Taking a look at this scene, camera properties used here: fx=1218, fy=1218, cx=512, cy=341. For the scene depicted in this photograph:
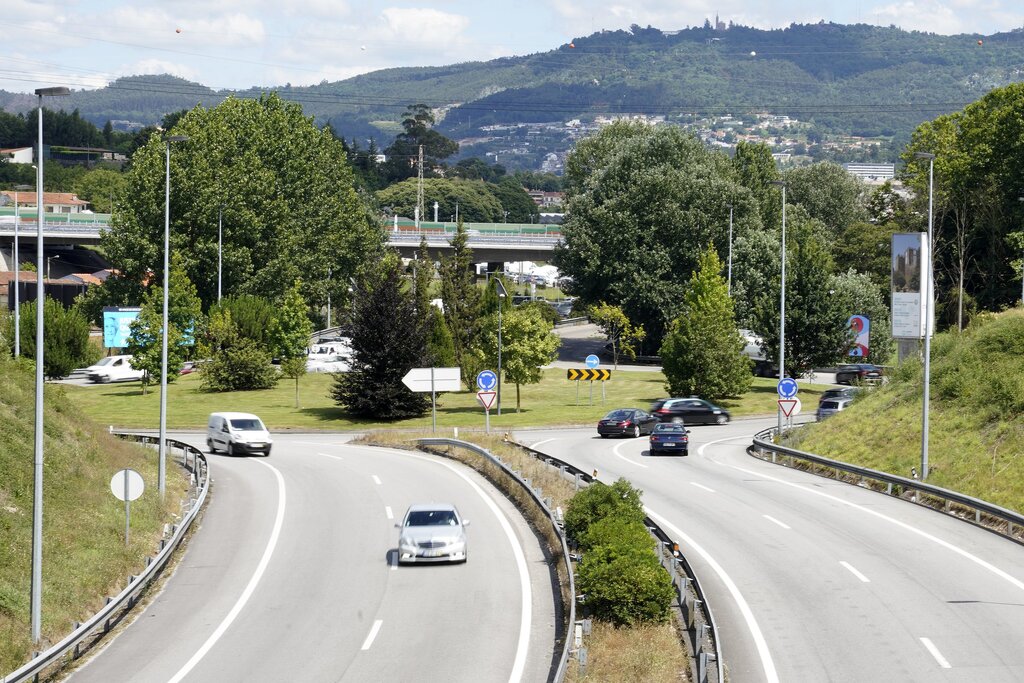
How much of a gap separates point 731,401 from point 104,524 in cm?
4604

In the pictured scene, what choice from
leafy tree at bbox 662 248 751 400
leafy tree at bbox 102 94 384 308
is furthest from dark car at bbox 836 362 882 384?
leafy tree at bbox 102 94 384 308

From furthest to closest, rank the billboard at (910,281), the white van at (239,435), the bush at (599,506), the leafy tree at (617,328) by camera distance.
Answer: the leafy tree at (617,328) → the white van at (239,435) → the billboard at (910,281) → the bush at (599,506)

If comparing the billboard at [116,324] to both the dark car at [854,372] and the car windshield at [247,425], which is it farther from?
the dark car at [854,372]

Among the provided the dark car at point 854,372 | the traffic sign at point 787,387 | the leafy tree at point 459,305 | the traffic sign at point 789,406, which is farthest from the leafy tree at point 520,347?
the traffic sign at point 789,406

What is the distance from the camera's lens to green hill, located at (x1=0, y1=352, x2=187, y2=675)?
76.9 ft

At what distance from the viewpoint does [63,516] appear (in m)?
29.5

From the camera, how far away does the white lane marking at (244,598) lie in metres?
20.4

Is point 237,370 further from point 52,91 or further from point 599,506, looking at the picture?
point 52,91

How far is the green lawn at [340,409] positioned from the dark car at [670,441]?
1433 cm

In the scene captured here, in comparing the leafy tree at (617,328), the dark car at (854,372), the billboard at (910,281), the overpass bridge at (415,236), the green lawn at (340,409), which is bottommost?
the green lawn at (340,409)

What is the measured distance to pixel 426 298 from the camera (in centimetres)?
7088

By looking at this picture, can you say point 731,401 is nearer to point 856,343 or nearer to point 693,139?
point 856,343

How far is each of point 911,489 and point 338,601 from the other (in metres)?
18.1

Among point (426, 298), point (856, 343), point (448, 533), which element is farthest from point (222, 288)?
point (448, 533)
